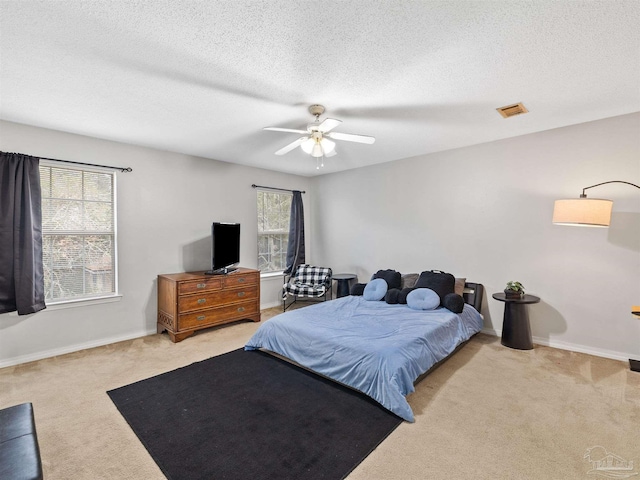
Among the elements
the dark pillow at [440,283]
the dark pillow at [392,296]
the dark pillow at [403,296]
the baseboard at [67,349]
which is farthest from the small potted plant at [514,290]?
the baseboard at [67,349]

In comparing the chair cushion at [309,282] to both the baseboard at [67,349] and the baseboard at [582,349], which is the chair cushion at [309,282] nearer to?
the baseboard at [67,349]

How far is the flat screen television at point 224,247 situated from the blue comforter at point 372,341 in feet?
4.30

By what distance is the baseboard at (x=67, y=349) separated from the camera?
3.20 meters

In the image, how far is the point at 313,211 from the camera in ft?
20.4

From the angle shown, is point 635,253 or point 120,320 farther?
point 120,320

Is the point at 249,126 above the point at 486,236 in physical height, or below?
above

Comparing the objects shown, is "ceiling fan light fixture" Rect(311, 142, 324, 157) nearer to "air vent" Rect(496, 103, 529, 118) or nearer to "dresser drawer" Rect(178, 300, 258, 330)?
"air vent" Rect(496, 103, 529, 118)

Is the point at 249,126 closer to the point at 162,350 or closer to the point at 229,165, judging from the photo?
the point at 229,165

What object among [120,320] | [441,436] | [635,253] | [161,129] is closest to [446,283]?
[635,253]

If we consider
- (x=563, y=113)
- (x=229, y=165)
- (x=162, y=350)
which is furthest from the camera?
(x=229, y=165)

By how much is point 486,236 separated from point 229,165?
3.89 m

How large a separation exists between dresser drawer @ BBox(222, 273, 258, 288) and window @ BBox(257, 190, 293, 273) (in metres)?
0.92

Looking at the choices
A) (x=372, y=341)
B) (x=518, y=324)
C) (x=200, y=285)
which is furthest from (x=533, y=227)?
(x=200, y=285)

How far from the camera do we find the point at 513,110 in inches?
118
